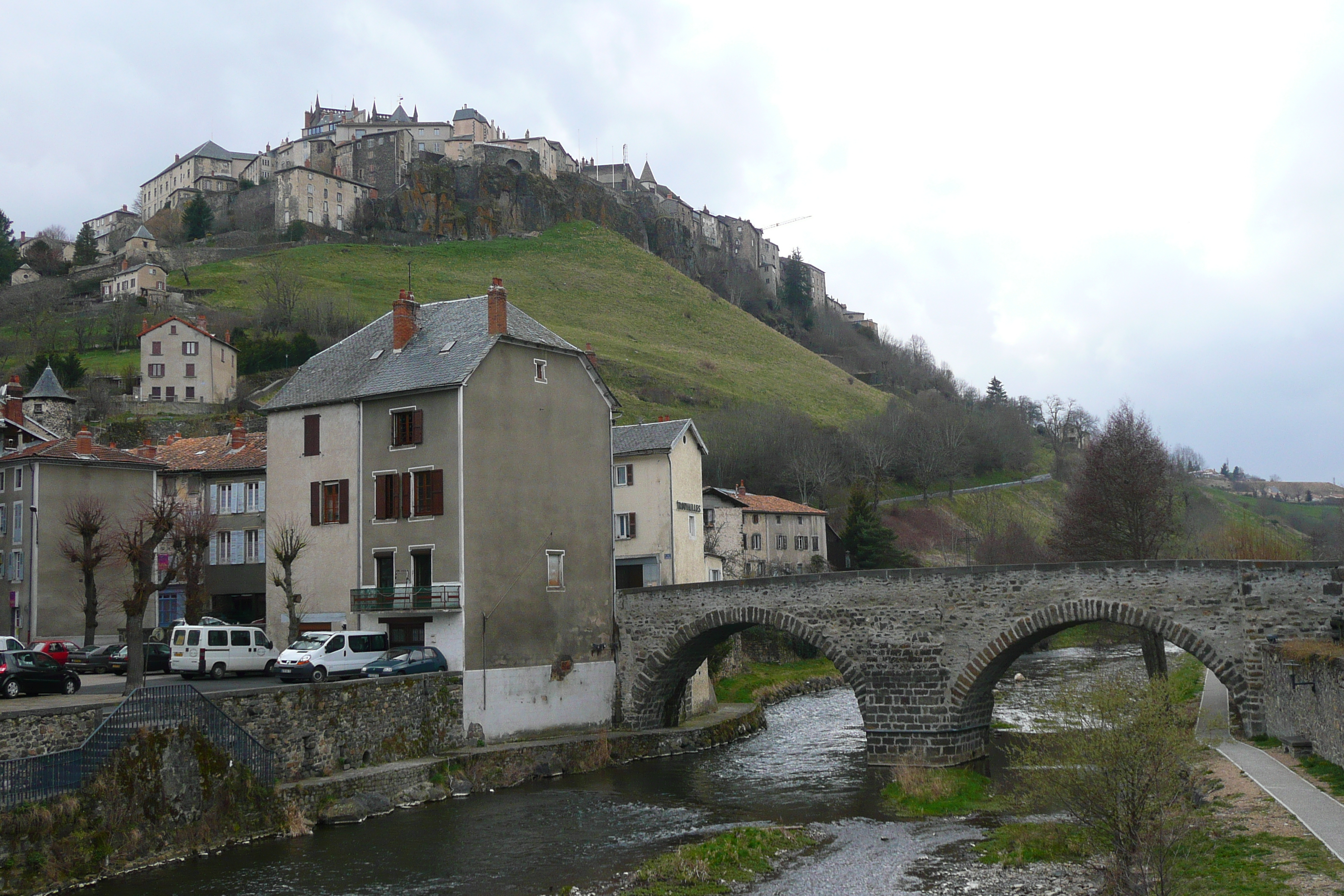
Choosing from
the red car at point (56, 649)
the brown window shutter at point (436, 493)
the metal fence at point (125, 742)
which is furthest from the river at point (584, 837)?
the red car at point (56, 649)

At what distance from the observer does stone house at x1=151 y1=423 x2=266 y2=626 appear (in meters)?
46.4

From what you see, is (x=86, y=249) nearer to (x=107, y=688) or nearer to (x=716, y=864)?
(x=107, y=688)

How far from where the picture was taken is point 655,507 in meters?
46.8

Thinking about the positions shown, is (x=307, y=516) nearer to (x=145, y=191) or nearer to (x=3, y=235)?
(x=3, y=235)

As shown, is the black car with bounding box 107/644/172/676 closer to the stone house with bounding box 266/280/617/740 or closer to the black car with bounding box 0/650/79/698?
the stone house with bounding box 266/280/617/740

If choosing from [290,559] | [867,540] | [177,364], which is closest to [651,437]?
[290,559]

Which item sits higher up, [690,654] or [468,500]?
[468,500]

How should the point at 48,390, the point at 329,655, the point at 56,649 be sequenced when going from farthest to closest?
1. the point at 48,390
2. the point at 56,649
3. the point at 329,655

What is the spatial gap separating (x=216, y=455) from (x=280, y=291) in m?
60.6

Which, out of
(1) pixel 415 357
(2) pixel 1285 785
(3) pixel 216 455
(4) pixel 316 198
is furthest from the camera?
(4) pixel 316 198

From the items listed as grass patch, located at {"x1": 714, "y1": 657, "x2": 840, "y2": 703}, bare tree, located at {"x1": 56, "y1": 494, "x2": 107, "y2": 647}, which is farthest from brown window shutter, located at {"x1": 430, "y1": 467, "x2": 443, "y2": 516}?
grass patch, located at {"x1": 714, "y1": 657, "x2": 840, "y2": 703}

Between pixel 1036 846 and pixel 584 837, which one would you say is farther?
pixel 584 837

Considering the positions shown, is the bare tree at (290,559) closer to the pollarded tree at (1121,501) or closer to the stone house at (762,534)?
the stone house at (762,534)

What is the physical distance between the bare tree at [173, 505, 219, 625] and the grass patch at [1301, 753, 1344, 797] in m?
37.0
